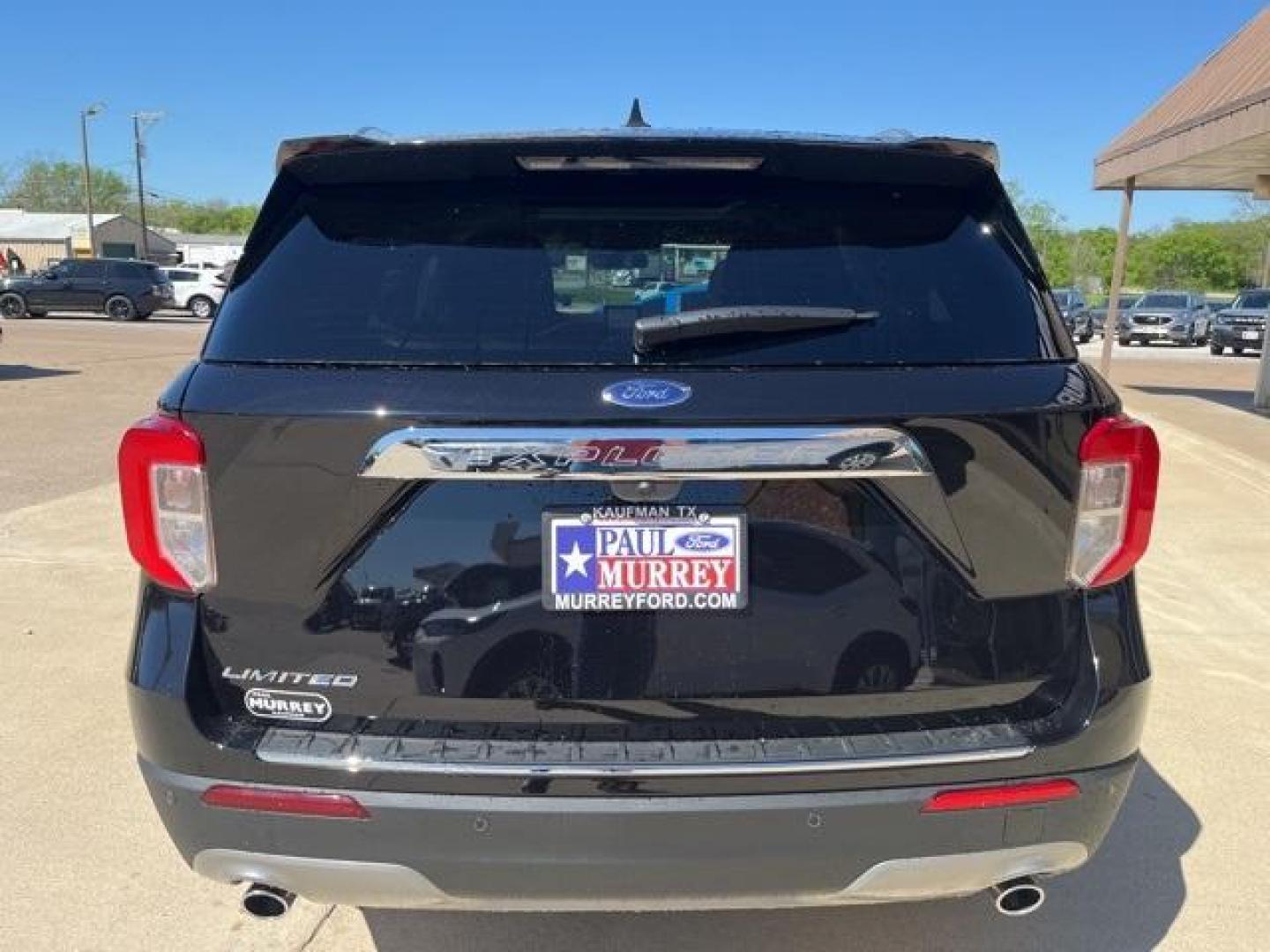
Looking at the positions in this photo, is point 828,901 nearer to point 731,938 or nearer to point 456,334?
point 731,938

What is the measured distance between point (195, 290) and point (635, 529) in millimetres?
38986

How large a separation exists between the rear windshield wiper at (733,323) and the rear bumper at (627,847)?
2.81ft


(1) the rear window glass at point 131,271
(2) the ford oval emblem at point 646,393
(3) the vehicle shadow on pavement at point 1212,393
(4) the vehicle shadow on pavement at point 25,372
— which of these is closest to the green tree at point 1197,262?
(3) the vehicle shadow on pavement at point 1212,393

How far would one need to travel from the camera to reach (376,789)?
194 centimetres

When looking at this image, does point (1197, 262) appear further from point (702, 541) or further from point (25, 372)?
point (702, 541)

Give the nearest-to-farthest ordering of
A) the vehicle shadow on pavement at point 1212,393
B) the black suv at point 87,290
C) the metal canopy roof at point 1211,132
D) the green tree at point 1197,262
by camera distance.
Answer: the metal canopy roof at point 1211,132, the vehicle shadow on pavement at point 1212,393, the black suv at point 87,290, the green tree at point 1197,262

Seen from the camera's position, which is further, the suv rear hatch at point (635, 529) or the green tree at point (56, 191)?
the green tree at point (56, 191)

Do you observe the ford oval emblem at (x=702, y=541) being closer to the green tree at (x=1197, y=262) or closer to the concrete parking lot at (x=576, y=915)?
the concrete parking lot at (x=576, y=915)

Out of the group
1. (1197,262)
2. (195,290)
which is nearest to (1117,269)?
(195,290)

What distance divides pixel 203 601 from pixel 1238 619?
5110 millimetres

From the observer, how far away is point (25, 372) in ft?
54.4

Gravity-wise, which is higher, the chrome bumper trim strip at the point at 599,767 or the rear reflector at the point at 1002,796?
the chrome bumper trim strip at the point at 599,767

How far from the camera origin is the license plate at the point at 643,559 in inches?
75.9

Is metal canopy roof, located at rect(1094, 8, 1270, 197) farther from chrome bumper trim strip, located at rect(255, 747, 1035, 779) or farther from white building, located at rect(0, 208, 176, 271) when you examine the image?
white building, located at rect(0, 208, 176, 271)
